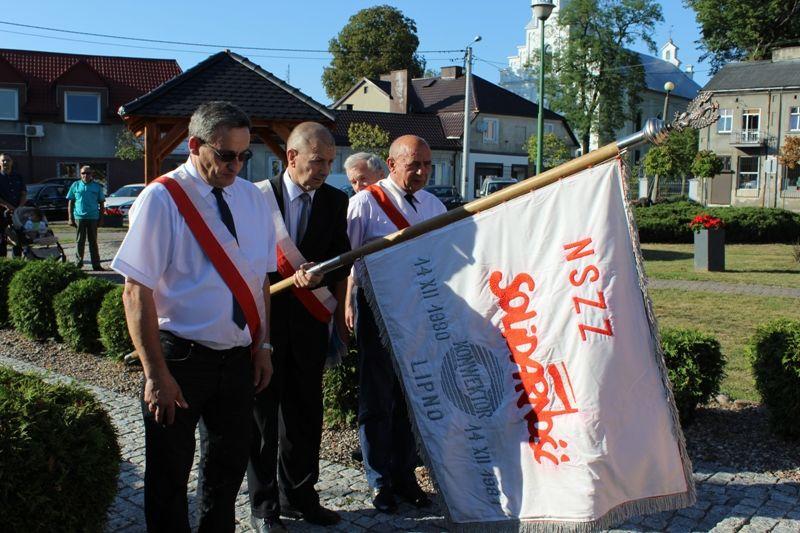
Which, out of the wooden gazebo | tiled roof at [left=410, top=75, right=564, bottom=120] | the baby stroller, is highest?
tiled roof at [left=410, top=75, right=564, bottom=120]

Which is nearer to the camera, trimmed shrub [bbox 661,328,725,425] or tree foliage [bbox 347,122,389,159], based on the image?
trimmed shrub [bbox 661,328,725,425]

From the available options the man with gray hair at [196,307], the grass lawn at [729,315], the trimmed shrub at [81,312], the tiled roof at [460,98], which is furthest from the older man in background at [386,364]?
the tiled roof at [460,98]

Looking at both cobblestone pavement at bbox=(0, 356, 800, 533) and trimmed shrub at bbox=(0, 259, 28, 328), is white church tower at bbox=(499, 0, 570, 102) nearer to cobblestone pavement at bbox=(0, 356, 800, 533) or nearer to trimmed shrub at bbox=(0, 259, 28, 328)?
trimmed shrub at bbox=(0, 259, 28, 328)

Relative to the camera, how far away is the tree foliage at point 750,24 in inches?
2350

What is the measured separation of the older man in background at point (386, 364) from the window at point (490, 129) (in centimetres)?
5306

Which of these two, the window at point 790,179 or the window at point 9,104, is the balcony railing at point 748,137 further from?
the window at point 9,104

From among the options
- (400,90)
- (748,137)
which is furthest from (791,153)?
(400,90)

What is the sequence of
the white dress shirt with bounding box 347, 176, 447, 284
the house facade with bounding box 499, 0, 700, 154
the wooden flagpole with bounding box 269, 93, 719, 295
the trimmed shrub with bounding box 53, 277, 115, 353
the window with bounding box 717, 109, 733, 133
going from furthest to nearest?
1. the house facade with bounding box 499, 0, 700, 154
2. the window with bounding box 717, 109, 733, 133
3. the trimmed shrub with bounding box 53, 277, 115, 353
4. the white dress shirt with bounding box 347, 176, 447, 284
5. the wooden flagpole with bounding box 269, 93, 719, 295

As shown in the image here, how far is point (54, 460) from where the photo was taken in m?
3.51

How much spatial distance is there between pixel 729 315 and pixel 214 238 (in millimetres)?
9263

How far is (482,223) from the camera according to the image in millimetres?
3750

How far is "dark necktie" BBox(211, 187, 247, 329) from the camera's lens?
11.2 ft

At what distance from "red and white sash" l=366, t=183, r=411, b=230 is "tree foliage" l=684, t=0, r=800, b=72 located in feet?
202

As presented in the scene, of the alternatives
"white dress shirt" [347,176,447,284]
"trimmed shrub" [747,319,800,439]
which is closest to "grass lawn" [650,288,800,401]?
"trimmed shrub" [747,319,800,439]
